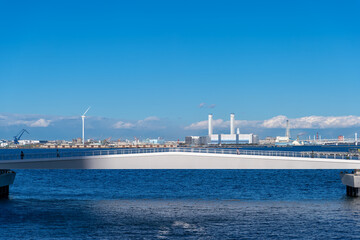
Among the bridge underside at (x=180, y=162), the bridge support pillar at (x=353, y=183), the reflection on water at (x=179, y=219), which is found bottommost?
the reflection on water at (x=179, y=219)

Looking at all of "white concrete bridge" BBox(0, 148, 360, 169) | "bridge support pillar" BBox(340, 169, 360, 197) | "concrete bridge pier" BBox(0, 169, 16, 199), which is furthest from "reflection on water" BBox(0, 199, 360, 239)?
"concrete bridge pier" BBox(0, 169, 16, 199)

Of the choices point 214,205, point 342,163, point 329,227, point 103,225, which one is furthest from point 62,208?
point 342,163

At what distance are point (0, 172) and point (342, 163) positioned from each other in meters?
51.4

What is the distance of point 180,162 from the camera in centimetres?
6919

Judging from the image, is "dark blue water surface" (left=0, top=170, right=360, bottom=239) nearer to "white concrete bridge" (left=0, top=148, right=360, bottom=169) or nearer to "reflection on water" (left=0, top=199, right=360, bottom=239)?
"reflection on water" (left=0, top=199, right=360, bottom=239)

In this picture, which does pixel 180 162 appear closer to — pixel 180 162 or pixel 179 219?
pixel 180 162

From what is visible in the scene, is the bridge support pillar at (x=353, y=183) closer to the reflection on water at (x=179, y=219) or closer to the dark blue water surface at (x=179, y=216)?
the dark blue water surface at (x=179, y=216)

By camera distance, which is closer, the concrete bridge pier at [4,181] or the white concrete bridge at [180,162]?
the white concrete bridge at [180,162]

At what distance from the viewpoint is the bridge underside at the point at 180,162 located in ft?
224

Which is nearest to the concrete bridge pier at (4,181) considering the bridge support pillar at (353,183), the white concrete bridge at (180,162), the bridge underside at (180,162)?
the white concrete bridge at (180,162)

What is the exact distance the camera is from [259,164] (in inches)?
2704

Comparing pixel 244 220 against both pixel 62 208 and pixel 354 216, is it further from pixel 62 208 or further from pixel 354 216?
pixel 62 208

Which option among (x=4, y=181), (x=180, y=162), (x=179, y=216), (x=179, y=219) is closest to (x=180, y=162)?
(x=180, y=162)

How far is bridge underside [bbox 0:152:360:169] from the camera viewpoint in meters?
68.3
